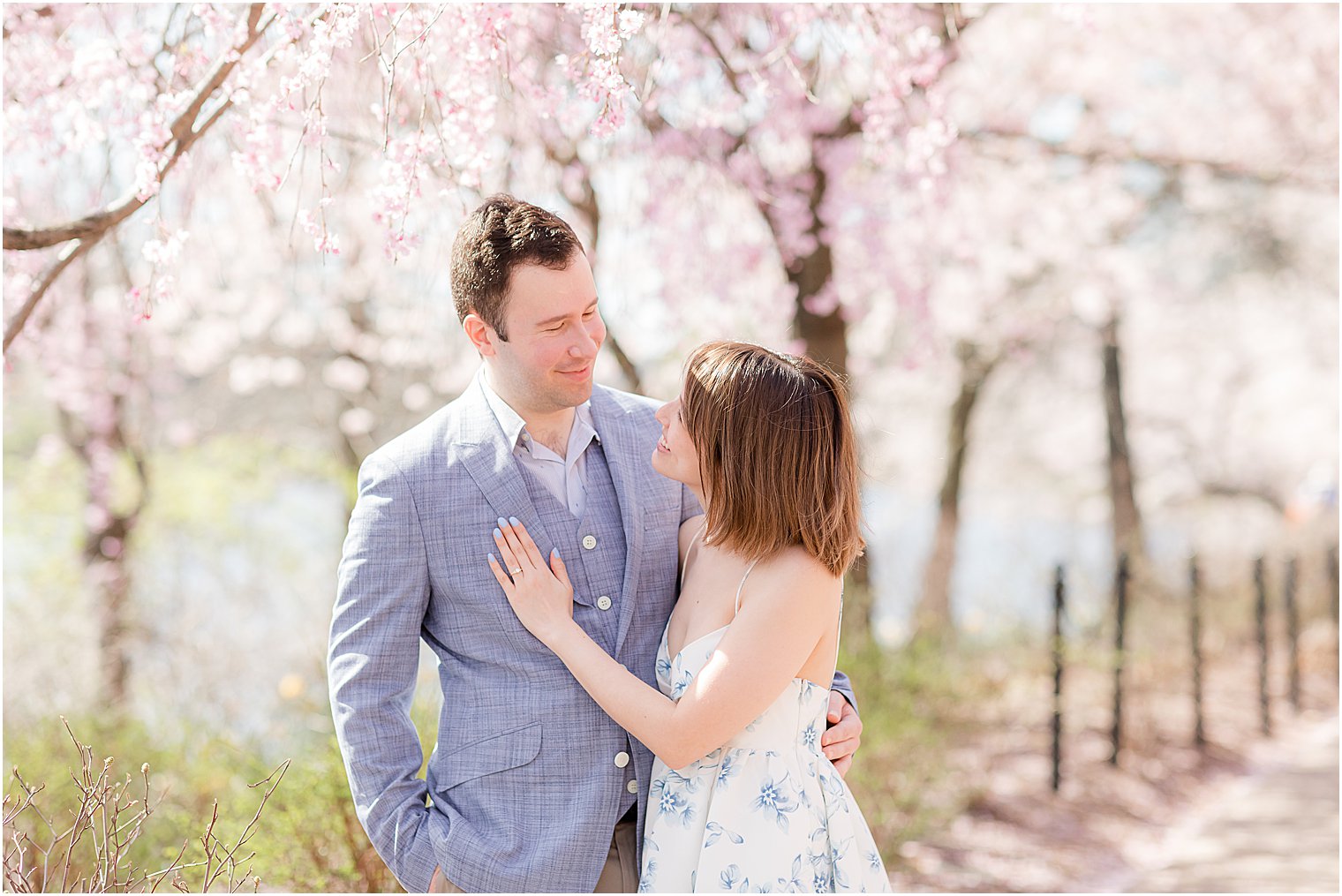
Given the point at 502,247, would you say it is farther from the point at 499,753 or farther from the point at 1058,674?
the point at 1058,674

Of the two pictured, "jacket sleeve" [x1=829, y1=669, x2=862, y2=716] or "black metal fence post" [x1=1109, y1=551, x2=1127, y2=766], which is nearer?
"jacket sleeve" [x1=829, y1=669, x2=862, y2=716]

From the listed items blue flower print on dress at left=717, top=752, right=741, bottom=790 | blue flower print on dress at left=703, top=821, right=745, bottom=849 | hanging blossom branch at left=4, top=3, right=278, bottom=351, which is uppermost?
hanging blossom branch at left=4, top=3, right=278, bottom=351

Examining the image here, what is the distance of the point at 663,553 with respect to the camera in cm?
223

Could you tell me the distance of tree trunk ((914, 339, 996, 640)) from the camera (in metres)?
8.94

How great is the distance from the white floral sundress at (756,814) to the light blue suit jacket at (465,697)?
101 mm

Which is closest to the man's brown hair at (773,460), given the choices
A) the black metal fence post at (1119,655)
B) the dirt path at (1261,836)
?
the dirt path at (1261,836)

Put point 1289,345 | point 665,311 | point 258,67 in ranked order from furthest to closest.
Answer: point 1289,345 < point 665,311 < point 258,67

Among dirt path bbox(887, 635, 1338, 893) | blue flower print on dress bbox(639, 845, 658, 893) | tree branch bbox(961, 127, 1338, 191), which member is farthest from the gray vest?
tree branch bbox(961, 127, 1338, 191)

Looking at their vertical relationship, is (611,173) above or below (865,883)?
above

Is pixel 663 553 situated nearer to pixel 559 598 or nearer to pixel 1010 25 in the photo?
pixel 559 598

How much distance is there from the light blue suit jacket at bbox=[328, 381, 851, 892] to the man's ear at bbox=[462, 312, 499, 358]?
174 millimetres

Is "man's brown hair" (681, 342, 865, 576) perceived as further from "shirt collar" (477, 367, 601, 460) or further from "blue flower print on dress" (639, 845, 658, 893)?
"blue flower print on dress" (639, 845, 658, 893)

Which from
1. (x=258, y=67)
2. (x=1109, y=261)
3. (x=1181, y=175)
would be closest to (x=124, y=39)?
(x=258, y=67)

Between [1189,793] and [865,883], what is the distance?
4559 mm
